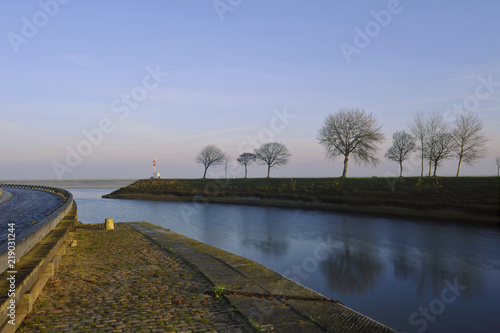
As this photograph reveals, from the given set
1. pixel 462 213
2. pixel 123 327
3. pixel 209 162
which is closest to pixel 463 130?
pixel 462 213

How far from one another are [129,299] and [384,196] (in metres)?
32.8

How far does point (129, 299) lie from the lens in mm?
6742

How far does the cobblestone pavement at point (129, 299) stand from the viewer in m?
5.47

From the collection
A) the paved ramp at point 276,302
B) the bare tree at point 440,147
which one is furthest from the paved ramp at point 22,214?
the bare tree at point 440,147

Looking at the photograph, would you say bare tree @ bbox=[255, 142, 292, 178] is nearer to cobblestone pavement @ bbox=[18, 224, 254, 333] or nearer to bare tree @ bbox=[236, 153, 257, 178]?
bare tree @ bbox=[236, 153, 257, 178]

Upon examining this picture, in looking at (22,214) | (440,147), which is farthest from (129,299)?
(440,147)

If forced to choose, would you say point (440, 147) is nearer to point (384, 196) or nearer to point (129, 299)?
point (384, 196)

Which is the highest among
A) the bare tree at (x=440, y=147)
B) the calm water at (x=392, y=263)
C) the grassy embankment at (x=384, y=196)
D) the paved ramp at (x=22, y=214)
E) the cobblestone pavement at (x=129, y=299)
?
the bare tree at (x=440, y=147)

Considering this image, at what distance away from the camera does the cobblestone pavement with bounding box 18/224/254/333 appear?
547cm

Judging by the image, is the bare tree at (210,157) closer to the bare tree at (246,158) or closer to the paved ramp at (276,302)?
the bare tree at (246,158)

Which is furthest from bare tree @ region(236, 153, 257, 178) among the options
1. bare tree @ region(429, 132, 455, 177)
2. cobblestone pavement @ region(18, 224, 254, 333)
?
cobblestone pavement @ region(18, 224, 254, 333)

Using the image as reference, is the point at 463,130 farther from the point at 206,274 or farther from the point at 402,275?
the point at 206,274

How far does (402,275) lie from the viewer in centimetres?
1212

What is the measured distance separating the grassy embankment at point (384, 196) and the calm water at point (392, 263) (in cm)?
387
